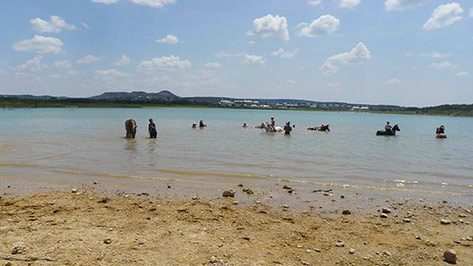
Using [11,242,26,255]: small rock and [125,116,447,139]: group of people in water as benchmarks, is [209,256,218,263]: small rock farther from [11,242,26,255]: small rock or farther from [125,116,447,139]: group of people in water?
[125,116,447,139]: group of people in water

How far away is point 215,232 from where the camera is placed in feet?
23.2

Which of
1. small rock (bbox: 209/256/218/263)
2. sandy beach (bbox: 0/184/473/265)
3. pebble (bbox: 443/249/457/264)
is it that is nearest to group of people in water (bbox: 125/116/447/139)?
sandy beach (bbox: 0/184/473/265)

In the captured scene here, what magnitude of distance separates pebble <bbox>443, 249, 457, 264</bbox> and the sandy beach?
4.2 inches

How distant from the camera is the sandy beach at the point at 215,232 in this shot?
5.87 metres

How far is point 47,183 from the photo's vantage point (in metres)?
11.8

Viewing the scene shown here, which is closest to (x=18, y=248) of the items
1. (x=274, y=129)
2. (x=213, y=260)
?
(x=213, y=260)

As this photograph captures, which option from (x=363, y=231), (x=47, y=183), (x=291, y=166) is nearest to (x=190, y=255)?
(x=363, y=231)

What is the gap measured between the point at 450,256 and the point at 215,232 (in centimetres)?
433

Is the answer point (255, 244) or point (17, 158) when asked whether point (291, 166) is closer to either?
point (255, 244)

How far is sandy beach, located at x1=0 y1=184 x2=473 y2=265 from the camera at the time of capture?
19.2ft

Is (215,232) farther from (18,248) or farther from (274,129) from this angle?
(274,129)

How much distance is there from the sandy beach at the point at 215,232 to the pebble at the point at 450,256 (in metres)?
0.11

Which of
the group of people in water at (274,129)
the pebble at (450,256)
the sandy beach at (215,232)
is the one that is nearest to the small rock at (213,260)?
the sandy beach at (215,232)

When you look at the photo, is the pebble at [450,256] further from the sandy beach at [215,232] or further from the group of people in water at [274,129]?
the group of people in water at [274,129]
